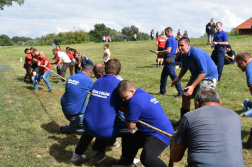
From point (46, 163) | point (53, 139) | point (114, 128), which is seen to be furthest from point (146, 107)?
point (53, 139)

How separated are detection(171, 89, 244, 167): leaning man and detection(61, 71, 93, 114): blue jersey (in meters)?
2.89

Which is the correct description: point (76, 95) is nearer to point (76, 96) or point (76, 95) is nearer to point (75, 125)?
point (76, 96)

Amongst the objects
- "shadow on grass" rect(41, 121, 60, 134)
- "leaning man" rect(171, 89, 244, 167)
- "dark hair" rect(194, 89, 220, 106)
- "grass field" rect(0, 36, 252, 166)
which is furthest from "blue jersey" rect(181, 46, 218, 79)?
"shadow on grass" rect(41, 121, 60, 134)

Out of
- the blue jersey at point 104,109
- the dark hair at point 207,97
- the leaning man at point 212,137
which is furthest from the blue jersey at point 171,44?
the leaning man at point 212,137

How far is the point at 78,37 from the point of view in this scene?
93000mm

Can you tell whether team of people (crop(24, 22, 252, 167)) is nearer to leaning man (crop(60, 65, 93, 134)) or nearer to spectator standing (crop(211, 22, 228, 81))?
leaning man (crop(60, 65, 93, 134))

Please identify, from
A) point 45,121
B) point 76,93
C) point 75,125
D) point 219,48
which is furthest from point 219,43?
point 45,121

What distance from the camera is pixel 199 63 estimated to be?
4.62 meters

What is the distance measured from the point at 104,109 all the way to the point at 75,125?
6.17 feet

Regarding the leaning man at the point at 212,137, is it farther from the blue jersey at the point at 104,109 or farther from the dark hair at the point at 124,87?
the blue jersey at the point at 104,109

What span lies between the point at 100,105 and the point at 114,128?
468mm

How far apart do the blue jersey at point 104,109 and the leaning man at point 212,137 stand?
141 centimetres

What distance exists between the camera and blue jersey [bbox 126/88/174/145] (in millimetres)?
3184

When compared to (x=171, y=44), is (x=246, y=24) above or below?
above
